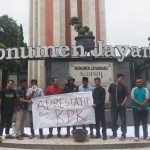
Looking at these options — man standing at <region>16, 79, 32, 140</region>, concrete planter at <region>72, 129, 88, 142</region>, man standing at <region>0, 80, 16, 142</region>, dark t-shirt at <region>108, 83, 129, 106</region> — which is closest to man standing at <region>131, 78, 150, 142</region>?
dark t-shirt at <region>108, 83, 129, 106</region>

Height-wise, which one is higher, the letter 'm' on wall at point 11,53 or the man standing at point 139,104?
the letter 'm' on wall at point 11,53

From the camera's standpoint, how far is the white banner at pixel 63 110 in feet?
24.0

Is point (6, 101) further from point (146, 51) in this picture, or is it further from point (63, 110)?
point (146, 51)

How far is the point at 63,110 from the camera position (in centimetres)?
744

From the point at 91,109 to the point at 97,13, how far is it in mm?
18005

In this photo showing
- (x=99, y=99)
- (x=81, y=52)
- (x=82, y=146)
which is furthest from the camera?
(x=81, y=52)

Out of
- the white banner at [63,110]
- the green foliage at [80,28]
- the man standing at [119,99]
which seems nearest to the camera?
the man standing at [119,99]

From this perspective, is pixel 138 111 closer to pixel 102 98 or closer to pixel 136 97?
pixel 136 97

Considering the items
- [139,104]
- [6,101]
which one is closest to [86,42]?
[139,104]

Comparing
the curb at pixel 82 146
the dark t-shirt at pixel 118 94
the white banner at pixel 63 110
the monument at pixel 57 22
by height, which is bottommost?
the curb at pixel 82 146

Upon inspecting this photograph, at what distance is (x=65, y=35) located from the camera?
75.3 feet

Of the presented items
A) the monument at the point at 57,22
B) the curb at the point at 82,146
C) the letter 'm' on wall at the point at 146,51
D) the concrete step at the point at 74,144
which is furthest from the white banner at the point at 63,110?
the monument at the point at 57,22

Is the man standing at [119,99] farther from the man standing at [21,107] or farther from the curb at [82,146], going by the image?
the man standing at [21,107]

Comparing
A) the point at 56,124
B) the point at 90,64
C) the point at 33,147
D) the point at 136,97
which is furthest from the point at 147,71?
the point at 33,147
